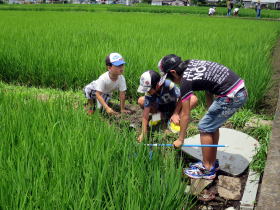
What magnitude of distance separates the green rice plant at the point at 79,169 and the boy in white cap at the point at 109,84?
0.90 metres

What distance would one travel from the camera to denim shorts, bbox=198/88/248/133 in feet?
6.62

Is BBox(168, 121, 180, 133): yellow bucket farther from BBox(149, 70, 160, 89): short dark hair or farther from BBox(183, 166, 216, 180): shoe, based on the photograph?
BBox(183, 166, 216, 180): shoe

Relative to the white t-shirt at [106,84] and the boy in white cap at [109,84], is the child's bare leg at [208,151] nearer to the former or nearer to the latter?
the boy in white cap at [109,84]

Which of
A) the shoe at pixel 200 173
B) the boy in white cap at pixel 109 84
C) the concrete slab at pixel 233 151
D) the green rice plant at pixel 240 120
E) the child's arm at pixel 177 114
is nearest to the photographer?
the shoe at pixel 200 173

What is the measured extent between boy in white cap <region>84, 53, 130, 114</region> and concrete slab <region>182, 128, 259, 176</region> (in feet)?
2.65

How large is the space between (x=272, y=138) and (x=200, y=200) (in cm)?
66

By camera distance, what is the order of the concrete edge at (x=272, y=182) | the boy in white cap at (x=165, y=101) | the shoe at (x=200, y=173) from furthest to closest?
1. the boy in white cap at (x=165, y=101)
2. the shoe at (x=200, y=173)
3. the concrete edge at (x=272, y=182)

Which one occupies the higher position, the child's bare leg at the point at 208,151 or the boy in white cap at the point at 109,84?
the boy in white cap at the point at 109,84

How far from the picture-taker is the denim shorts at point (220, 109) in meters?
2.02

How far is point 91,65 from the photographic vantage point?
12.5 feet

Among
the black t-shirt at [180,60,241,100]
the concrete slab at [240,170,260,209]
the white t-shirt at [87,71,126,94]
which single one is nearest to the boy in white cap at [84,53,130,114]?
the white t-shirt at [87,71,126,94]

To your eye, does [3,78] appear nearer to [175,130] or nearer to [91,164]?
[175,130]

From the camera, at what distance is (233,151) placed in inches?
96.7

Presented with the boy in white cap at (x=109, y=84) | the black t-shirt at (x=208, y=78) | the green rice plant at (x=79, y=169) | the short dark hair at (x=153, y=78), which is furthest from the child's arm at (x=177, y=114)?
the green rice plant at (x=79, y=169)
